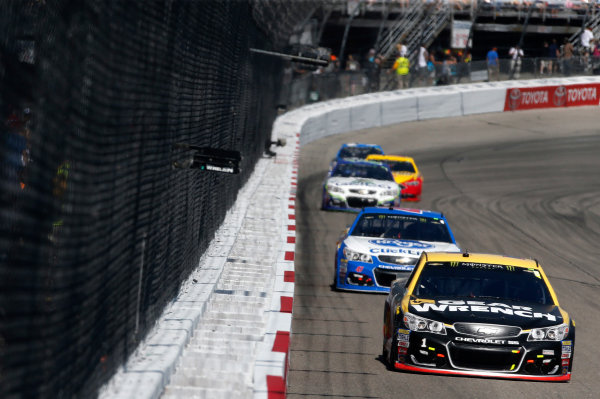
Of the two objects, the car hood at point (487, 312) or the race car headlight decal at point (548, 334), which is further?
the car hood at point (487, 312)

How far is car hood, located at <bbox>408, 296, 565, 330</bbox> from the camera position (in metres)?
9.55

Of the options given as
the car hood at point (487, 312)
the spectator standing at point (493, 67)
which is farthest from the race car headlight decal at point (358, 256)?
the spectator standing at point (493, 67)

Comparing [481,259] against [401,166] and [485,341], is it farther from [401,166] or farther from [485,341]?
[401,166]

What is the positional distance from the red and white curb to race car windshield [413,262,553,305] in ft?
4.52

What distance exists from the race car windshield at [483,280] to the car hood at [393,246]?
148 inches

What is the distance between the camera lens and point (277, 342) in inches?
341

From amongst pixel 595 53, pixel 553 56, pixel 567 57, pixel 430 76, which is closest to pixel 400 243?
pixel 430 76

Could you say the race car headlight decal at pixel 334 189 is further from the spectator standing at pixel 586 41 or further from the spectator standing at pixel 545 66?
the spectator standing at pixel 586 41

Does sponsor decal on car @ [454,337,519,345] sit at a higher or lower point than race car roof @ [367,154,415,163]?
lower

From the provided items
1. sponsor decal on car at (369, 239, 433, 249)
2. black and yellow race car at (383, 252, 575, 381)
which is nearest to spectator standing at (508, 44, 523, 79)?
sponsor decal on car at (369, 239, 433, 249)

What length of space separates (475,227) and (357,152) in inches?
344

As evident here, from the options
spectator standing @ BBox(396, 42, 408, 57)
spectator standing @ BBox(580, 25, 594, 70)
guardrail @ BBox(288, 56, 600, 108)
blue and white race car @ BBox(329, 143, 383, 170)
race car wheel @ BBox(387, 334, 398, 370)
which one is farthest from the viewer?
spectator standing @ BBox(580, 25, 594, 70)

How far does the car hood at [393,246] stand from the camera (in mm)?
14492

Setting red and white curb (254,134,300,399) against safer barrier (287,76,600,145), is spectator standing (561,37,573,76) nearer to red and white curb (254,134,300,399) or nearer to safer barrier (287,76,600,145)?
safer barrier (287,76,600,145)
